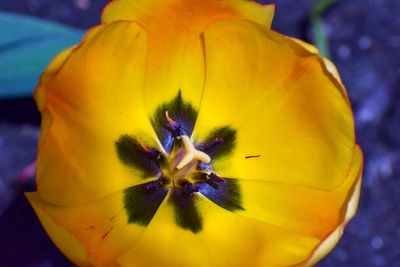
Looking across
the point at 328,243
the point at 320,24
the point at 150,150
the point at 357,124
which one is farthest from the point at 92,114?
the point at 320,24

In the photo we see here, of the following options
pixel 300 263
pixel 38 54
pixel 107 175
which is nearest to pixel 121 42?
pixel 107 175

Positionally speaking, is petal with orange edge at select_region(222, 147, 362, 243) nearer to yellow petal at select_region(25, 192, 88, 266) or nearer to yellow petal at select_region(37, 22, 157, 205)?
yellow petal at select_region(37, 22, 157, 205)

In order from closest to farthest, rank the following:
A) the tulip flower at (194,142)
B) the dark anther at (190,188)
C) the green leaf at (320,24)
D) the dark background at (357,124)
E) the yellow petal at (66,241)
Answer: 1. the yellow petal at (66,241)
2. the tulip flower at (194,142)
3. the dark anther at (190,188)
4. the dark background at (357,124)
5. the green leaf at (320,24)

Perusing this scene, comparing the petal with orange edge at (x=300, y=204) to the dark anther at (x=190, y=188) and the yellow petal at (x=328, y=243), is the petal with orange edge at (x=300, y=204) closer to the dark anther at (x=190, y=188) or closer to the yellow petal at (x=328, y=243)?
the yellow petal at (x=328, y=243)

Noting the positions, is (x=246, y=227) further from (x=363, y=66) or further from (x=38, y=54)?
(x=363, y=66)

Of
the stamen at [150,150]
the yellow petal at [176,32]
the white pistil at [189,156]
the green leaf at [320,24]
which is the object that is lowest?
the green leaf at [320,24]

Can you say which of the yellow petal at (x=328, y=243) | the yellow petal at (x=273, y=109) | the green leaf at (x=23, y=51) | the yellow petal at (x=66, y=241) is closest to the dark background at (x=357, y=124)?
the green leaf at (x=23, y=51)

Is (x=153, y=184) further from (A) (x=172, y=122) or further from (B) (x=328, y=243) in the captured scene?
(B) (x=328, y=243)
